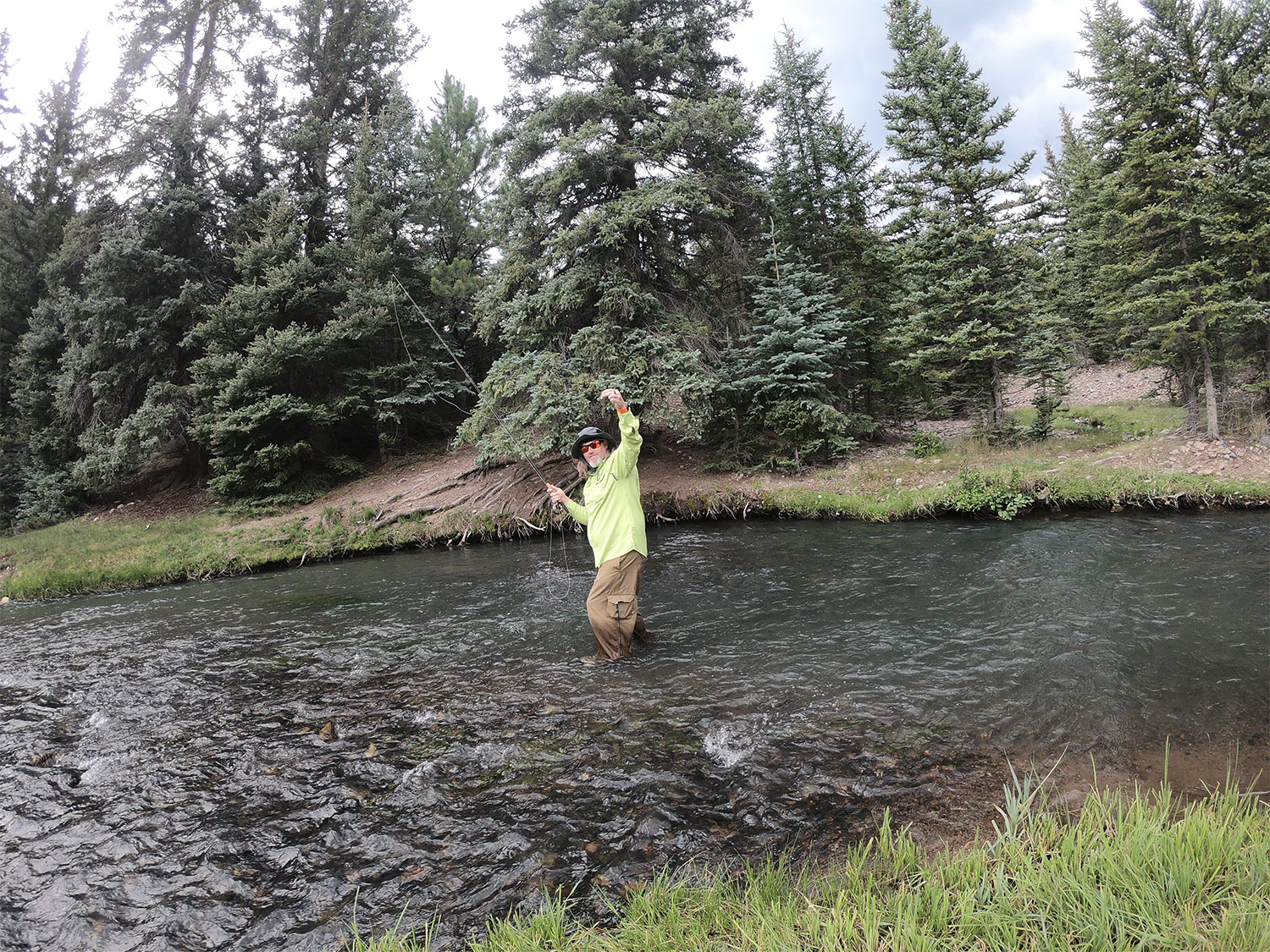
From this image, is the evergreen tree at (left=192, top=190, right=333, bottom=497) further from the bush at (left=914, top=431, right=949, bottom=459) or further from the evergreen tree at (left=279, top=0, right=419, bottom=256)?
the bush at (left=914, top=431, right=949, bottom=459)

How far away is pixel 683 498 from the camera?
1675 centimetres

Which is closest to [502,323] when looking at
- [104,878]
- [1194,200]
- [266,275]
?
[266,275]

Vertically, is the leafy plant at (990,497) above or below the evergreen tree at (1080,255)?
below

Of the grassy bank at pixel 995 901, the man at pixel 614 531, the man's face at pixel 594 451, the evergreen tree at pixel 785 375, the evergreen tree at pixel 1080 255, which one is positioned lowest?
the grassy bank at pixel 995 901

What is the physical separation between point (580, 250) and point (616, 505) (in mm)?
12063

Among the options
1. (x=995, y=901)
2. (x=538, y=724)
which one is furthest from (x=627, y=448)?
(x=995, y=901)

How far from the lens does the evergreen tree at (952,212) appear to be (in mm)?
16109

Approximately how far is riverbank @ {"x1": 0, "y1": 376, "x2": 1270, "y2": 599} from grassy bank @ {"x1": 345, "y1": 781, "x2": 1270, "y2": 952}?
1127cm

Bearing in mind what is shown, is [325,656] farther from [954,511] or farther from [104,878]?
[954,511]

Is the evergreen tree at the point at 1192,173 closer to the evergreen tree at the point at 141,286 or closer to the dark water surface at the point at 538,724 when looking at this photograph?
the dark water surface at the point at 538,724

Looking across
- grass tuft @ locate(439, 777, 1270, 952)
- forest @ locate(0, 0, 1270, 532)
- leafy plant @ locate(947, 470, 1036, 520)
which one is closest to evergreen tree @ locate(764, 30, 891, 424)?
forest @ locate(0, 0, 1270, 532)

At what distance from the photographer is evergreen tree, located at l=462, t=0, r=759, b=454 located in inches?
607

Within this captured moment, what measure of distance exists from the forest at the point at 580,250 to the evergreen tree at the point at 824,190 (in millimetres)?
97

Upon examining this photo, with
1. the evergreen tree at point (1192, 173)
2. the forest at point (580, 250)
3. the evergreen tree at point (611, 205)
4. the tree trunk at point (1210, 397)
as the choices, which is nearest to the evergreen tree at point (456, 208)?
the forest at point (580, 250)
